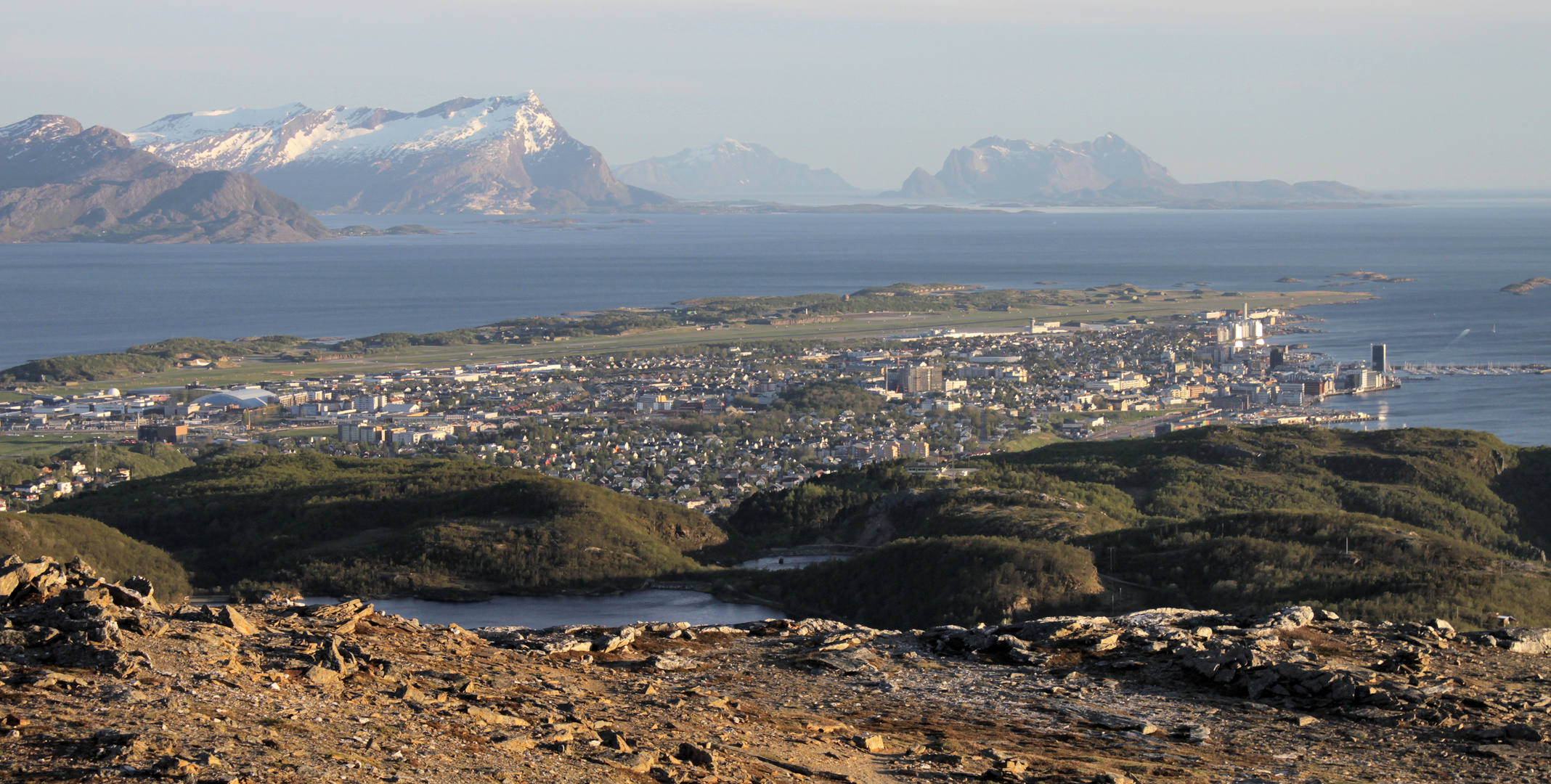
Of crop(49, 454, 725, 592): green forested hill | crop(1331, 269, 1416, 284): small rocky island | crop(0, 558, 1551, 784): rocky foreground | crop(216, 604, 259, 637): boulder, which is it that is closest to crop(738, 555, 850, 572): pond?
crop(49, 454, 725, 592): green forested hill

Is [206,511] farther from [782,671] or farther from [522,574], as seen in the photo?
[782,671]

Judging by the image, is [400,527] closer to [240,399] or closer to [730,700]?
[730,700]

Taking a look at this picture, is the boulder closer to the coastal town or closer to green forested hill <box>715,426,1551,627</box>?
green forested hill <box>715,426,1551,627</box>

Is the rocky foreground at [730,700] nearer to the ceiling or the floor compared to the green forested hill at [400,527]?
nearer to the ceiling

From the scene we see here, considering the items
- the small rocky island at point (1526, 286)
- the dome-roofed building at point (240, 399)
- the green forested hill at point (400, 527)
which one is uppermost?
the small rocky island at point (1526, 286)

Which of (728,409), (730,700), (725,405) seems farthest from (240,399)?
(730,700)

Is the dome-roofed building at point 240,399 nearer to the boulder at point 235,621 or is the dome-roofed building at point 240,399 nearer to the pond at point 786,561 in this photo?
the pond at point 786,561

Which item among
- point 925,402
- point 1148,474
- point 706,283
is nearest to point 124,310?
point 706,283

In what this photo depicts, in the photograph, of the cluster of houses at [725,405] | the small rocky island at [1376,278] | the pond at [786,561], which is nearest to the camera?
the pond at [786,561]

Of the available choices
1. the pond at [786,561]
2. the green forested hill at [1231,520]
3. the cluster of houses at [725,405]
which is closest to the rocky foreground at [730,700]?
the green forested hill at [1231,520]
